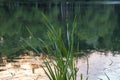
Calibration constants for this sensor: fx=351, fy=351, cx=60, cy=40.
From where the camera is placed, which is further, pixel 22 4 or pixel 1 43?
pixel 22 4

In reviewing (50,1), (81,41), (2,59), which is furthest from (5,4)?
(2,59)

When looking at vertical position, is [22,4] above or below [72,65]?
below

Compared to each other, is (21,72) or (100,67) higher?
(21,72)

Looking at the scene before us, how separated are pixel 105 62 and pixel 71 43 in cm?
1371

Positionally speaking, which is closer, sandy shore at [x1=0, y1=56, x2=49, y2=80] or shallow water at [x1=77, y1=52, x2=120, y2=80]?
sandy shore at [x1=0, y1=56, x2=49, y2=80]

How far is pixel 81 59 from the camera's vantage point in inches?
756

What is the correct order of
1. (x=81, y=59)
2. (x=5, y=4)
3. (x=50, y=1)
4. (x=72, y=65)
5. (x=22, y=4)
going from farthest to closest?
(x=50, y=1) < (x=22, y=4) < (x=5, y=4) < (x=81, y=59) < (x=72, y=65)

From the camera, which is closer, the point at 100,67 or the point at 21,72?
the point at 21,72

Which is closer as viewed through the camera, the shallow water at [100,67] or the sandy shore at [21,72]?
the sandy shore at [21,72]

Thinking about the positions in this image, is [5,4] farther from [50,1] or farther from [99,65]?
[99,65]

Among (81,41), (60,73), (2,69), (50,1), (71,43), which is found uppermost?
(71,43)

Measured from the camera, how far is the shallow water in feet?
48.6

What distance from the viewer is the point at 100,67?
17.3m

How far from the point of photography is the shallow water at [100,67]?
48.6 ft
